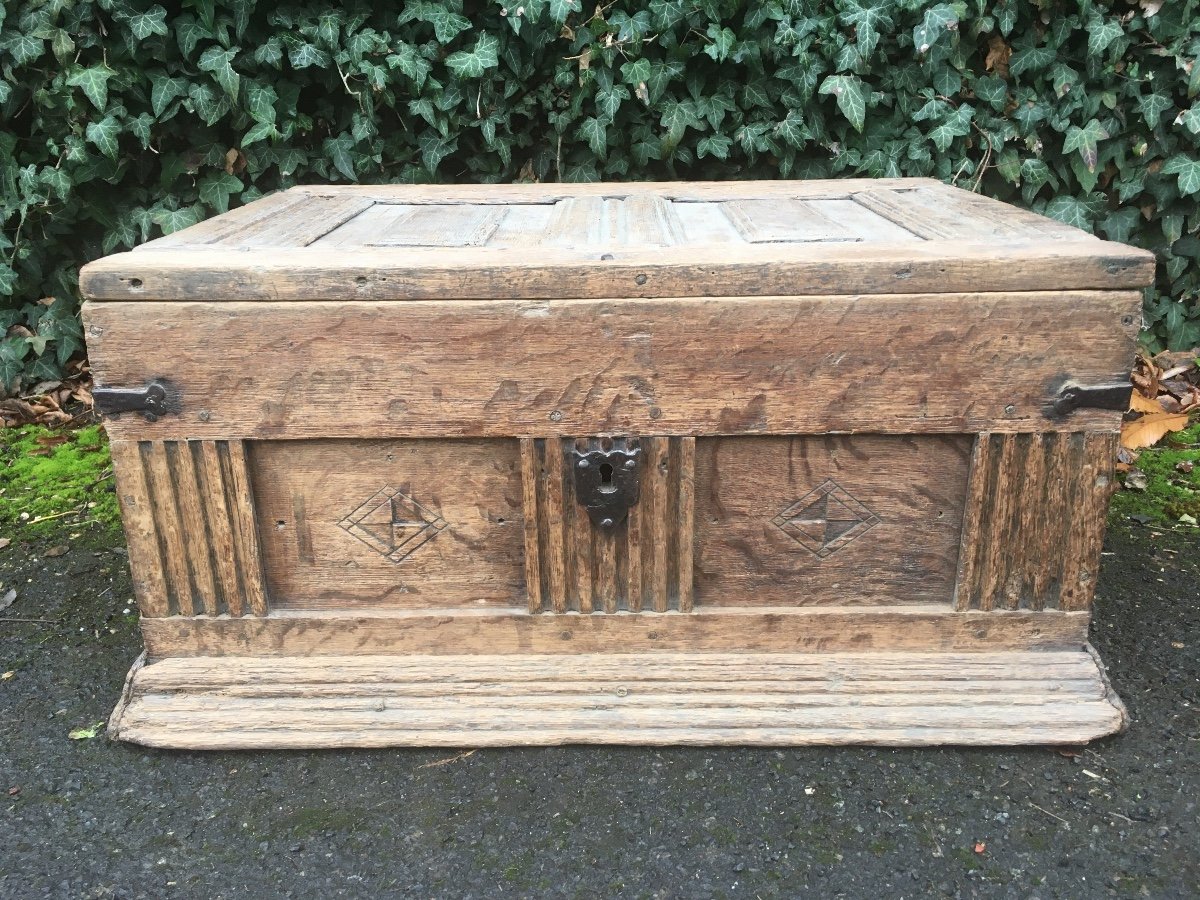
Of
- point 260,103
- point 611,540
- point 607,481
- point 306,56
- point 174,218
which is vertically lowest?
point 611,540

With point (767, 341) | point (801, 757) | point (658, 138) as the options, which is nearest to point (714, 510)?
point (767, 341)

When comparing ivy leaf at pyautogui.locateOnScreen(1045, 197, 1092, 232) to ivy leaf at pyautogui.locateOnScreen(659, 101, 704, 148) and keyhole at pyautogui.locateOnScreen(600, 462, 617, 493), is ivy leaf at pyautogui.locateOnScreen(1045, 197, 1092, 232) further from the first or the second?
keyhole at pyautogui.locateOnScreen(600, 462, 617, 493)

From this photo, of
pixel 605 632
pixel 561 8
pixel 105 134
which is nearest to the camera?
pixel 605 632

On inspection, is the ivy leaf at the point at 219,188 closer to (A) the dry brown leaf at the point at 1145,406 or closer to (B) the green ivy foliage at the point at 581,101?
(B) the green ivy foliage at the point at 581,101

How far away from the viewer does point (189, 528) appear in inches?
67.4

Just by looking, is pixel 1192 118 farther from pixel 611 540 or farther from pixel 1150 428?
pixel 611 540

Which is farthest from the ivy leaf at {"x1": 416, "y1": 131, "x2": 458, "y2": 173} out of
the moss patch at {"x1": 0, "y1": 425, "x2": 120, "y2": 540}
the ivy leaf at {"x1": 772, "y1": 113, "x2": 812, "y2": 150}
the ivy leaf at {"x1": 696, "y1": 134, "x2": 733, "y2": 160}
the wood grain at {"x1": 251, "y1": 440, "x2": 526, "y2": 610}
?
the wood grain at {"x1": 251, "y1": 440, "x2": 526, "y2": 610}

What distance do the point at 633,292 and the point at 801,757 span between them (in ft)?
2.79

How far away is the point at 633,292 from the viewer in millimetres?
1568

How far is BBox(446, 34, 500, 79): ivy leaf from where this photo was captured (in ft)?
8.75

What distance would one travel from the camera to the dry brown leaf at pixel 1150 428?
2947 mm

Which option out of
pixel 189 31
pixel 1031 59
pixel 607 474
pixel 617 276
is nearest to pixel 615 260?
pixel 617 276

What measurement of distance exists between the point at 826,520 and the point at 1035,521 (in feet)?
1.17

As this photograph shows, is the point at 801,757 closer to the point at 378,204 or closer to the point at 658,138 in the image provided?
the point at 378,204
